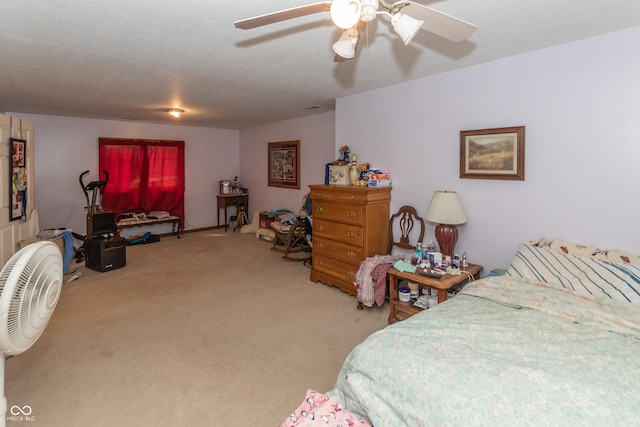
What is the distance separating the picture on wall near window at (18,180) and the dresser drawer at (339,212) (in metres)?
3.00

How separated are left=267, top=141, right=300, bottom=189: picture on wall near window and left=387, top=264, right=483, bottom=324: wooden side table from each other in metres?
3.56

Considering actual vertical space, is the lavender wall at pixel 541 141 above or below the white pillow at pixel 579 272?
above

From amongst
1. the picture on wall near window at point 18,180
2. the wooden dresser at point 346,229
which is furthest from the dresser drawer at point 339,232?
the picture on wall near window at point 18,180

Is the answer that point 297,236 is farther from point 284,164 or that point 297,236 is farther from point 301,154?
point 284,164

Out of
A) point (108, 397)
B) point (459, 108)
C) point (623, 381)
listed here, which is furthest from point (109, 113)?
point (623, 381)

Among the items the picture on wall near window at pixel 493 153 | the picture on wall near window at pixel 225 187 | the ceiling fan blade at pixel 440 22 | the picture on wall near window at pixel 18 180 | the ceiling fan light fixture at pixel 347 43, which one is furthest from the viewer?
the picture on wall near window at pixel 225 187

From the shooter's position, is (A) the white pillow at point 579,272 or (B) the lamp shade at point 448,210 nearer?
(A) the white pillow at point 579,272

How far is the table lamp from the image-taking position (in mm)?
2844

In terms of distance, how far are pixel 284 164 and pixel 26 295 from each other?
526 centimetres

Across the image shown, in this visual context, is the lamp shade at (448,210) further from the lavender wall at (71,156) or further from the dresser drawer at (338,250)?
the lavender wall at (71,156)

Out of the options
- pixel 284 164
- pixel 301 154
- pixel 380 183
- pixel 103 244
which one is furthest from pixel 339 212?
pixel 103 244

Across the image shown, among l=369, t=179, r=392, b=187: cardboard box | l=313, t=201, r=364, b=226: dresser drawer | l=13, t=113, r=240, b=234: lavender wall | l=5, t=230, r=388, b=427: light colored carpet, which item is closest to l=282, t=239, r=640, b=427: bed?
l=5, t=230, r=388, b=427: light colored carpet

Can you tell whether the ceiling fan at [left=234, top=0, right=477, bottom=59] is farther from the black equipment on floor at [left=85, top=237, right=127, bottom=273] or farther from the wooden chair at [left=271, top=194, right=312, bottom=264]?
the black equipment on floor at [left=85, top=237, right=127, bottom=273]

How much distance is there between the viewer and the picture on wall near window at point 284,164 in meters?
6.14
